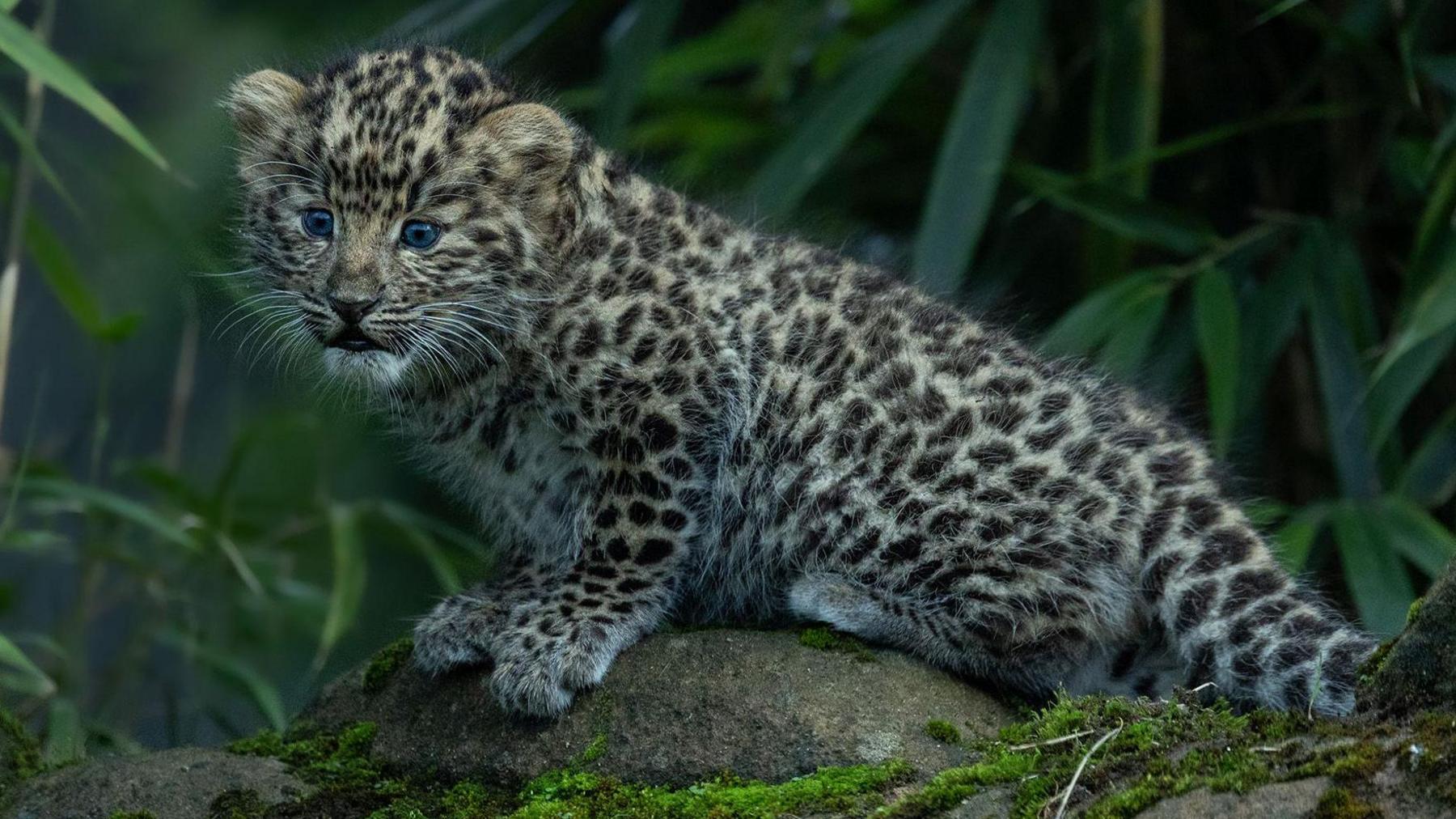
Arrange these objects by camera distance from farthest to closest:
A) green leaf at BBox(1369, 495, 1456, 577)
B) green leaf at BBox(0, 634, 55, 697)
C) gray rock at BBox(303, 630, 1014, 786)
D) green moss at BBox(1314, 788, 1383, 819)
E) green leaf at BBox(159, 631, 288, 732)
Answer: green leaf at BBox(159, 631, 288, 732) < green leaf at BBox(1369, 495, 1456, 577) < green leaf at BBox(0, 634, 55, 697) < gray rock at BBox(303, 630, 1014, 786) < green moss at BBox(1314, 788, 1383, 819)

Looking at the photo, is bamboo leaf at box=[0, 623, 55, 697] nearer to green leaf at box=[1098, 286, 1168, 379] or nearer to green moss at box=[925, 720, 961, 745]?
green moss at box=[925, 720, 961, 745]

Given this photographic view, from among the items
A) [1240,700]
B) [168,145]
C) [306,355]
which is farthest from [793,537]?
[168,145]

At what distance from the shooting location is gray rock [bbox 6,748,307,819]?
4496 mm

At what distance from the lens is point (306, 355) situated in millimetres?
5648

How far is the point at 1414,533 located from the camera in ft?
20.4

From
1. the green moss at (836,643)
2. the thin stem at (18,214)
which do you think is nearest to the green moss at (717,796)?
the green moss at (836,643)

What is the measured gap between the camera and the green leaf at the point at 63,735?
17.1 feet

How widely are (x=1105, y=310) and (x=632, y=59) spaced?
2470 mm

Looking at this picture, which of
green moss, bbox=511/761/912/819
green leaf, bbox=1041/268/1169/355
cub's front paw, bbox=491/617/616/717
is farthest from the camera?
green leaf, bbox=1041/268/1169/355

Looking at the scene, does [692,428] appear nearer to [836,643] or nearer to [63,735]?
[836,643]

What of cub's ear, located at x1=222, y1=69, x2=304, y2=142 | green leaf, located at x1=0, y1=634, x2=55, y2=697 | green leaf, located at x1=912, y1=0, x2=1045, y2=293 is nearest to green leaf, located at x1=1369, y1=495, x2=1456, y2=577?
green leaf, located at x1=912, y1=0, x2=1045, y2=293

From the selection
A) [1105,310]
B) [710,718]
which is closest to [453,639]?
[710,718]

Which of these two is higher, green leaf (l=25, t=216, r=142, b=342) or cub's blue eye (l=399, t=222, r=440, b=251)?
cub's blue eye (l=399, t=222, r=440, b=251)

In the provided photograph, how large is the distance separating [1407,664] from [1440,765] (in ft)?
1.29
